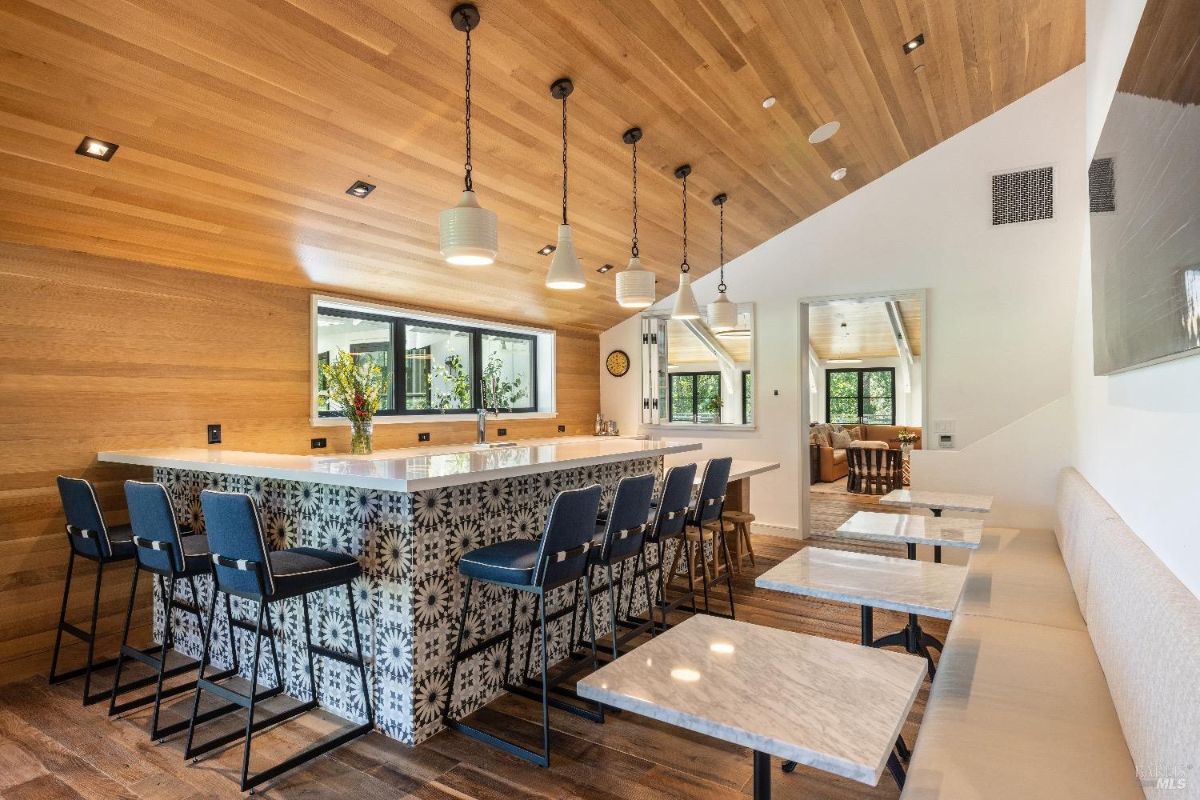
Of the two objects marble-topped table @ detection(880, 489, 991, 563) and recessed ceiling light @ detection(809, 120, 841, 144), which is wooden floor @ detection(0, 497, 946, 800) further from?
recessed ceiling light @ detection(809, 120, 841, 144)

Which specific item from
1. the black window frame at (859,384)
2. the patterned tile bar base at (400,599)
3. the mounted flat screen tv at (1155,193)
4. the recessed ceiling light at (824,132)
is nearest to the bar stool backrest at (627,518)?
the patterned tile bar base at (400,599)

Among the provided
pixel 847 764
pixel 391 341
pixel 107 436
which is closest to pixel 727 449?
pixel 391 341

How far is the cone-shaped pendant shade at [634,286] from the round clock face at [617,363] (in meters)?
3.30

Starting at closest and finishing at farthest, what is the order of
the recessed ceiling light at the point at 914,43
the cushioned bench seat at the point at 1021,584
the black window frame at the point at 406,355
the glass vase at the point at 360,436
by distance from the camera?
the cushioned bench seat at the point at 1021,584, the recessed ceiling light at the point at 914,43, the glass vase at the point at 360,436, the black window frame at the point at 406,355

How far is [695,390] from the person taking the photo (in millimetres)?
10852

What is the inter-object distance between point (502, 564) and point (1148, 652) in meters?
1.89

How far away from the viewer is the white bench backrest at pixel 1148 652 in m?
1.28

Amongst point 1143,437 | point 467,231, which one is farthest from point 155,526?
point 1143,437

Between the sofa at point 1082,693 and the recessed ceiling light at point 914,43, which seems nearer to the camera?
the sofa at point 1082,693

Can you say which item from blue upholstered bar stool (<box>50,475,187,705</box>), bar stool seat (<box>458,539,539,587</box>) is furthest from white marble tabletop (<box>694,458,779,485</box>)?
blue upholstered bar stool (<box>50,475,187,705</box>)

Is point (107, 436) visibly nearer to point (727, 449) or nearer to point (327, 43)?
point (327, 43)

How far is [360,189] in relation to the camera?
3.41 m

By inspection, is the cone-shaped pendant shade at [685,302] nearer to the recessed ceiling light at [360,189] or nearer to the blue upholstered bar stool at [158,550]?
the recessed ceiling light at [360,189]

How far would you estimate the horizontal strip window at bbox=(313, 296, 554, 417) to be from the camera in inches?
181
